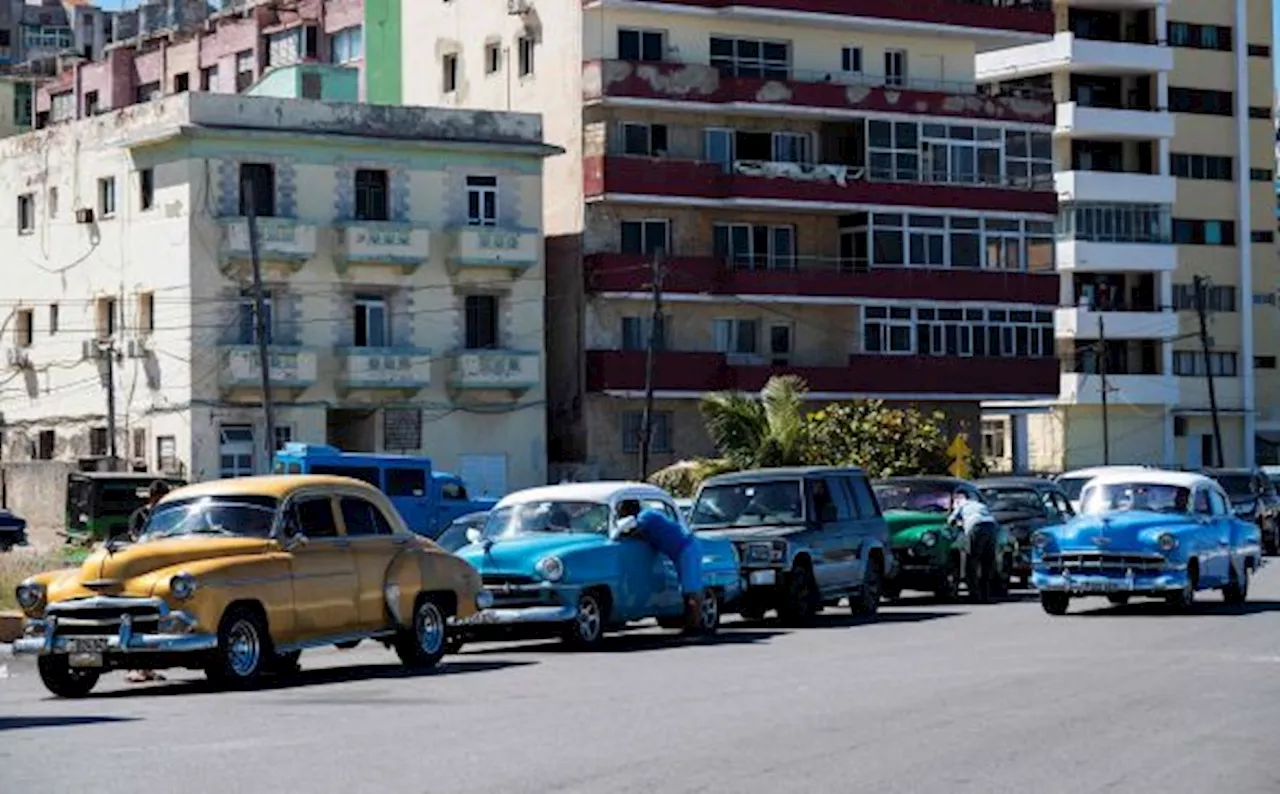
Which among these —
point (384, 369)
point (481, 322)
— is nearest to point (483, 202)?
point (481, 322)

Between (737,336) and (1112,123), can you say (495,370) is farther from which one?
(1112,123)

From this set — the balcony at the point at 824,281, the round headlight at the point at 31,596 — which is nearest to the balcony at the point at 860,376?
the balcony at the point at 824,281

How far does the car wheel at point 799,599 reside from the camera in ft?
110

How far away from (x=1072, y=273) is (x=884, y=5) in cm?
1963

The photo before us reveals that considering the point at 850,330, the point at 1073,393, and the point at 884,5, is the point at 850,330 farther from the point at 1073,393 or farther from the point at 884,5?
the point at 1073,393

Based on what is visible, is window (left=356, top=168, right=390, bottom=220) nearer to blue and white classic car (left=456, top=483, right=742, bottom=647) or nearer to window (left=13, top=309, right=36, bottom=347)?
window (left=13, top=309, right=36, bottom=347)

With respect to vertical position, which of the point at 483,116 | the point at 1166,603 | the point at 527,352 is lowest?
the point at 1166,603

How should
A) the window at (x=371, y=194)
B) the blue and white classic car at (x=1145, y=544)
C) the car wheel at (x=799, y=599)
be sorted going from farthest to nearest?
the window at (x=371, y=194) < the car wheel at (x=799, y=599) < the blue and white classic car at (x=1145, y=544)

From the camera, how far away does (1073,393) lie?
9394cm

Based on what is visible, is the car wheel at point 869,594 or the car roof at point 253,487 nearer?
the car roof at point 253,487

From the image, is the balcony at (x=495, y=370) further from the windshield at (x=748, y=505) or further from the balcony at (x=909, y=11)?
the windshield at (x=748, y=505)

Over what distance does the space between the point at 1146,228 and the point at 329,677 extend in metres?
74.1

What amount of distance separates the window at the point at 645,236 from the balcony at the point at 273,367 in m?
10.9

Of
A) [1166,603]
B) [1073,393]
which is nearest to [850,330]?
[1073,393]
